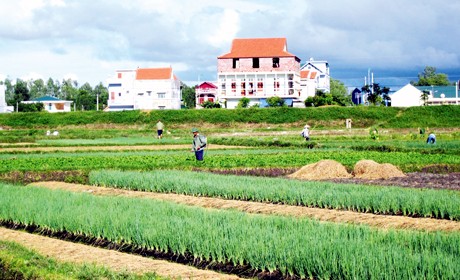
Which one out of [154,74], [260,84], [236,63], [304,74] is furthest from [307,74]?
[154,74]

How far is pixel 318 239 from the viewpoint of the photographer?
10188mm

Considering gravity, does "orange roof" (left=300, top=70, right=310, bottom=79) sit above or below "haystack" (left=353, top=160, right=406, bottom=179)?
above

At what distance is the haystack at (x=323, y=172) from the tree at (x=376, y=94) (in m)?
52.3

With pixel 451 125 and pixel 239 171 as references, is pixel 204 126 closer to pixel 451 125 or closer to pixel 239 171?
pixel 451 125

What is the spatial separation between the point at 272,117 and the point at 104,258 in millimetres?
55535

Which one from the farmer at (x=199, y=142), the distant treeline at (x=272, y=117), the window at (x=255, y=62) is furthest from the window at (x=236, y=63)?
the farmer at (x=199, y=142)

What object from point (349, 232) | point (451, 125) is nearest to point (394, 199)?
point (349, 232)

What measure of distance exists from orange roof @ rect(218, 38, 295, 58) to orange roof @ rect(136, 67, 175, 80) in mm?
12811

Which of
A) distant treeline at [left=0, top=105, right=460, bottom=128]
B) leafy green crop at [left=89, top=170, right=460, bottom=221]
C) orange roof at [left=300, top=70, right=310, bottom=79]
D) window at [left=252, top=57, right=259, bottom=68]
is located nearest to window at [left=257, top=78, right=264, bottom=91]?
window at [left=252, top=57, right=259, bottom=68]

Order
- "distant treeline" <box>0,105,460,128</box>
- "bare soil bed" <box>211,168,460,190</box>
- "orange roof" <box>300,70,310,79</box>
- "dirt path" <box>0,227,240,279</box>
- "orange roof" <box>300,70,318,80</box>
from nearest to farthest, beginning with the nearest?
"dirt path" <box>0,227,240,279</box> → "bare soil bed" <box>211,168,460,190</box> → "distant treeline" <box>0,105,460,128</box> → "orange roof" <box>300,70,310,79</box> → "orange roof" <box>300,70,318,80</box>

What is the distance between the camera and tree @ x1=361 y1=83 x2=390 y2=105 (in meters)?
Answer: 75.6

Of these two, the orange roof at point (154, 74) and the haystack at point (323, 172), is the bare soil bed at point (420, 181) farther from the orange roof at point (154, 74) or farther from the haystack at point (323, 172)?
the orange roof at point (154, 74)

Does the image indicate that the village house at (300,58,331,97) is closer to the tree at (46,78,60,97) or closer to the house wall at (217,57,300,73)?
the house wall at (217,57,300,73)

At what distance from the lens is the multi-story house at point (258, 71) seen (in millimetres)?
75750
